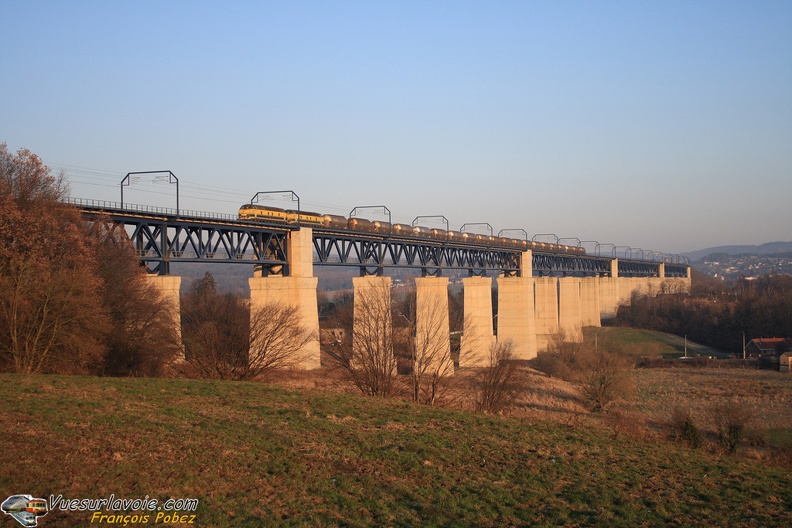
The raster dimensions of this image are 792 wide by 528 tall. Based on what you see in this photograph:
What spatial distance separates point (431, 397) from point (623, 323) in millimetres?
107866

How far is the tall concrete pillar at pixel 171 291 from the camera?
35156 mm

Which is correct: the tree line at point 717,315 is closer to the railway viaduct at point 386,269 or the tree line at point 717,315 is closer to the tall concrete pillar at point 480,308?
the railway viaduct at point 386,269

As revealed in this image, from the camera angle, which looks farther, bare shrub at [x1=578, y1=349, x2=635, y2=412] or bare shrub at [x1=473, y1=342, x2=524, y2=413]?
bare shrub at [x1=578, y1=349, x2=635, y2=412]

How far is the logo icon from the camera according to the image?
8.87 meters

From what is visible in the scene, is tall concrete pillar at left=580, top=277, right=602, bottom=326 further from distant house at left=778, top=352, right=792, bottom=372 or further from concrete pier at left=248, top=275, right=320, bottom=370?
concrete pier at left=248, top=275, right=320, bottom=370

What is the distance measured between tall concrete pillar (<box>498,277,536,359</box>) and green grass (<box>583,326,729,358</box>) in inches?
739

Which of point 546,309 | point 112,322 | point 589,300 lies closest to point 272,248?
point 112,322

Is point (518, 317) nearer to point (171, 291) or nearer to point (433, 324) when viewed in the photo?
point (433, 324)

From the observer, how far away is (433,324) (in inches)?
1649

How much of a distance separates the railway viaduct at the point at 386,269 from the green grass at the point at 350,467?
17306 mm

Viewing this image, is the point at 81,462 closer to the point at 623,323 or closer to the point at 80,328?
the point at 80,328

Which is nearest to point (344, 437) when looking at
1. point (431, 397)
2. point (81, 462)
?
point (81, 462)

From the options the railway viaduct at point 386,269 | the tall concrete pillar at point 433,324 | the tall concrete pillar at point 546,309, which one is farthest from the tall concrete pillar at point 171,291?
the tall concrete pillar at point 546,309

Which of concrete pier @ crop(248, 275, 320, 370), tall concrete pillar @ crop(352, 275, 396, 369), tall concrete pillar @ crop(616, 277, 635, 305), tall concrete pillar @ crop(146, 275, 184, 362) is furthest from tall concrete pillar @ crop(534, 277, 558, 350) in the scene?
tall concrete pillar @ crop(146, 275, 184, 362)
